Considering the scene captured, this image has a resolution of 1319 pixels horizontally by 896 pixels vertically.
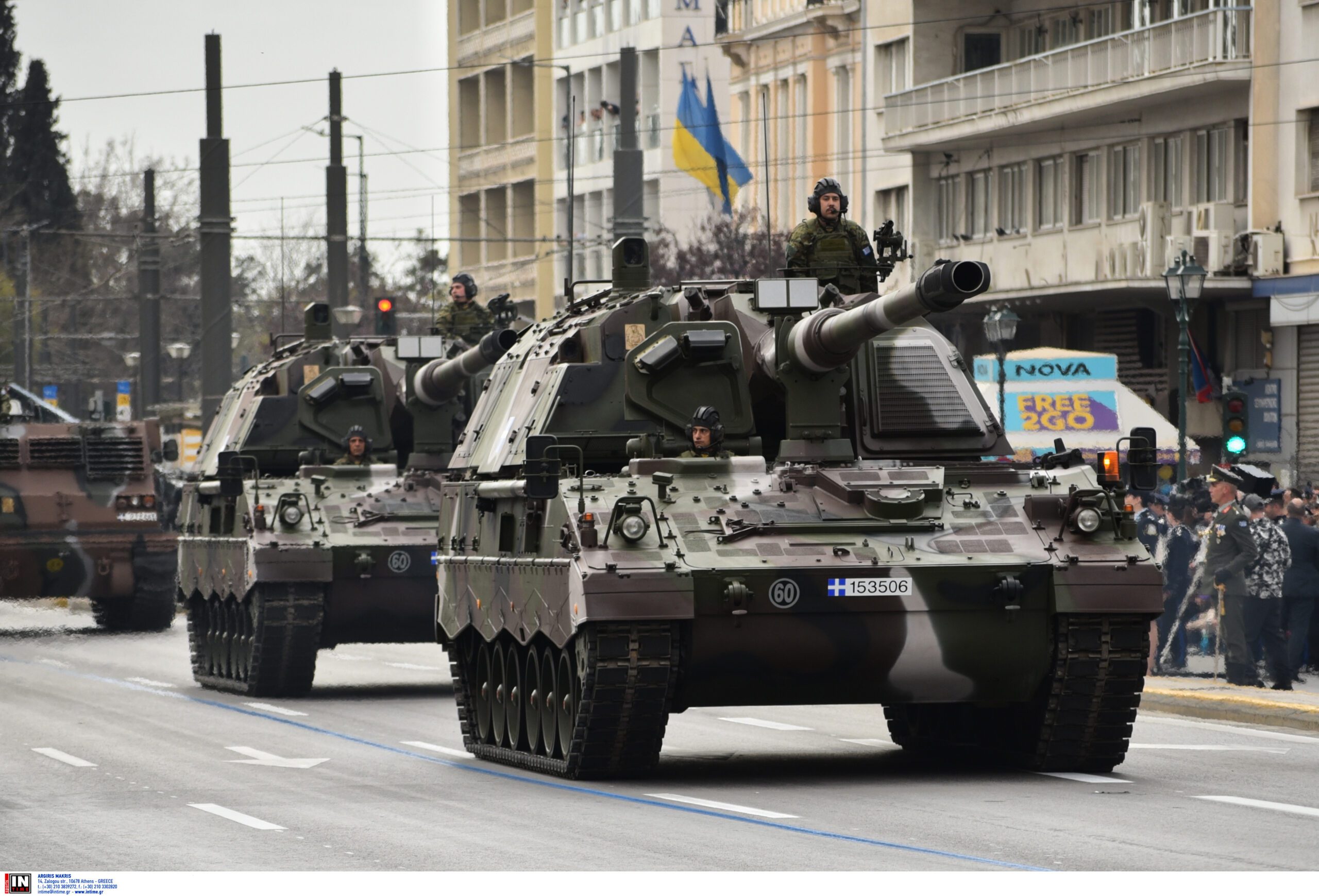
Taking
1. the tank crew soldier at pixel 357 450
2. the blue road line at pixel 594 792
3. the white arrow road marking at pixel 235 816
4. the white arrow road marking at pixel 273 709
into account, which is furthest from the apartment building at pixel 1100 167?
the white arrow road marking at pixel 235 816

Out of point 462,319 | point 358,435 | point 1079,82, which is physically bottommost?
point 358,435

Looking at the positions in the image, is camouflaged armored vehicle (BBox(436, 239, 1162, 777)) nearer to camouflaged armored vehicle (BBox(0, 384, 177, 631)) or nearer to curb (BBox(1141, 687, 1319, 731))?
curb (BBox(1141, 687, 1319, 731))

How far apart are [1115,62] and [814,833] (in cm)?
2731

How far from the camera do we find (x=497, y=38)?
74438 mm

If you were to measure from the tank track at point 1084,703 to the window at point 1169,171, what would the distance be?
2356 cm

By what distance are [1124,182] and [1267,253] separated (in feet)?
16.9

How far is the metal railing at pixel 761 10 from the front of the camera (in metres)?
52.1

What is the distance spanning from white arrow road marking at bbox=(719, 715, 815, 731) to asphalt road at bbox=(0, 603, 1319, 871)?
0.05m

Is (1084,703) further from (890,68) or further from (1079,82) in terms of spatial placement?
(890,68)

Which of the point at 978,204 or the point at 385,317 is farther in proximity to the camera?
the point at 978,204

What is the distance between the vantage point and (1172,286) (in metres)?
30.6

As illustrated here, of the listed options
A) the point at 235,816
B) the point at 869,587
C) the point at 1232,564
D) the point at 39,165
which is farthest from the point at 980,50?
the point at 39,165
